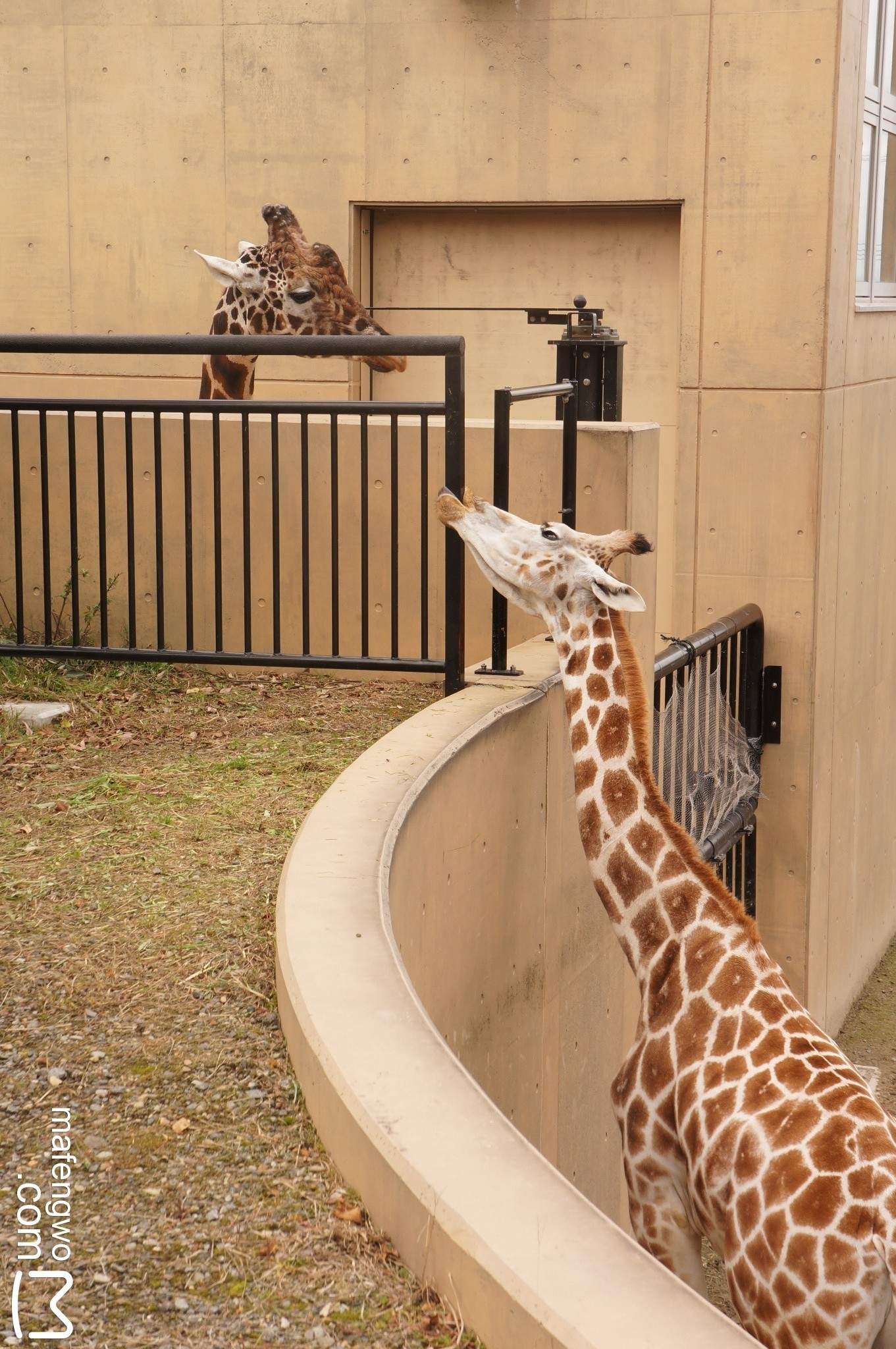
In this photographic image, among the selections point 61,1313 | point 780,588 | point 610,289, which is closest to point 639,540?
point 61,1313

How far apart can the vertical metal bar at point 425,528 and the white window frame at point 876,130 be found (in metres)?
5.88

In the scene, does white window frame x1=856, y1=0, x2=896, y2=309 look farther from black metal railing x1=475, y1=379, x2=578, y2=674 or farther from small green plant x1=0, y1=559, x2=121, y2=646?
small green plant x1=0, y1=559, x2=121, y2=646

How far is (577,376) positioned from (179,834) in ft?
13.6

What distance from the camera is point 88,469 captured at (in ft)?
21.8

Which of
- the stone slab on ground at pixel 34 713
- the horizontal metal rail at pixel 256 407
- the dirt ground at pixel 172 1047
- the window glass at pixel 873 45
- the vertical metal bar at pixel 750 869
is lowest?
the vertical metal bar at pixel 750 869

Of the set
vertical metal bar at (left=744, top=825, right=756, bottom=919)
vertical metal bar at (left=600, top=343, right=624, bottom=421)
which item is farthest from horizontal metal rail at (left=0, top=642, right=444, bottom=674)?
Result: vertical metal bar at (left=744, top=825, right=756, bottom=919)

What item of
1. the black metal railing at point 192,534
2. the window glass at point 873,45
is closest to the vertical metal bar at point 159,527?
the black metal railing at point 192,534

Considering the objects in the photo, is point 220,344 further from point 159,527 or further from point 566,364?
point 566,364

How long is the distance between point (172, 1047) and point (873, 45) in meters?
9.85

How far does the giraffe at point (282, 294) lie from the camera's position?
25.9 ft

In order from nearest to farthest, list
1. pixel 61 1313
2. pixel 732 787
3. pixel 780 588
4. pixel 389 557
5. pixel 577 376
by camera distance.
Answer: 1. pixel 61 1313
2. pixel 389 557
3. pixel 577 376
4. pixel 732 787
5. pixel 780 588

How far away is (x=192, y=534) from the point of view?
6531 mm

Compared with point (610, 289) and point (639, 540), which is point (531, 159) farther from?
point (639, 540)

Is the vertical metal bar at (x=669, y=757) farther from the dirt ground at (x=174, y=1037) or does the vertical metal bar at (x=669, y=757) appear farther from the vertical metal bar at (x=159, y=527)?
the vertical metal bar at (x=159, y=527)
